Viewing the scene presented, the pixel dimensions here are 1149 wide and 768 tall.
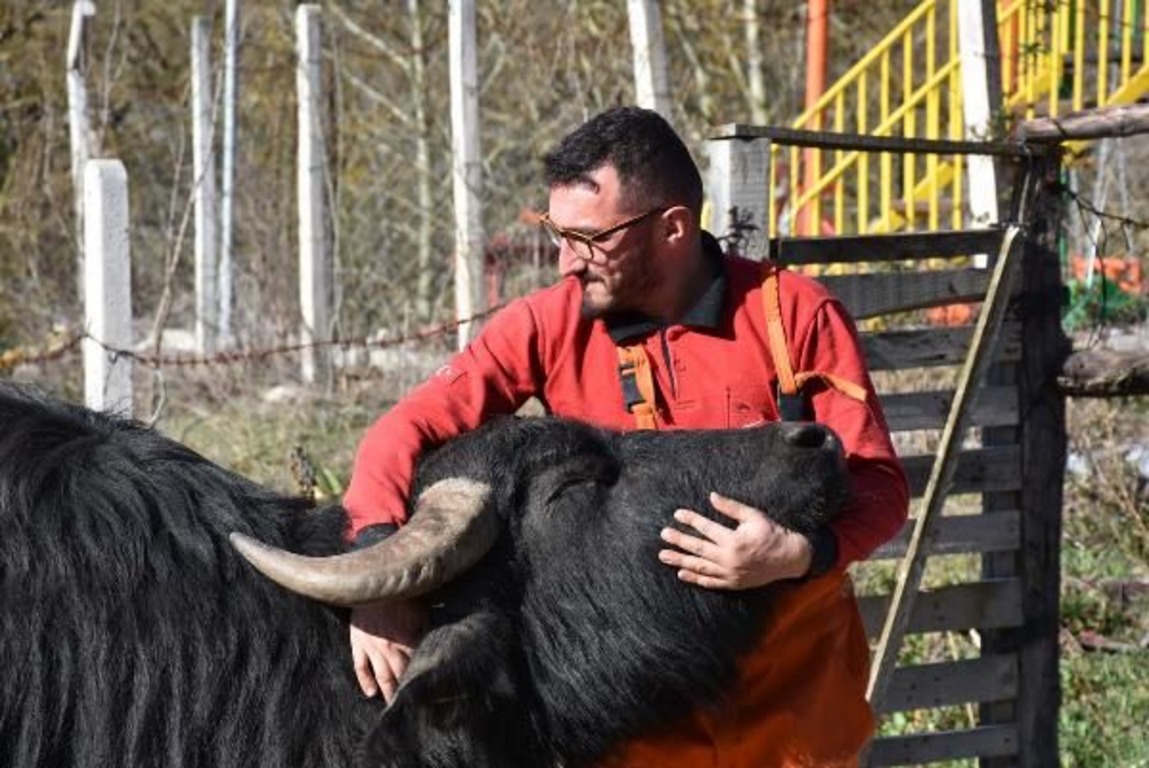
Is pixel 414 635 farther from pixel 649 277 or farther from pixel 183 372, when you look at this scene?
pixel 183 372

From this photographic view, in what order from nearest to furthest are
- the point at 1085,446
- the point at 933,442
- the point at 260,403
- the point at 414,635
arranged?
the point at 414,635
the point at 933,442
the point at 1085,446
the point at 260,403

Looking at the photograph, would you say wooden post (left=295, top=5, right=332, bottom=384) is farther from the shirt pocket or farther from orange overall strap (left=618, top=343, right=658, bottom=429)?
the shirt pocket


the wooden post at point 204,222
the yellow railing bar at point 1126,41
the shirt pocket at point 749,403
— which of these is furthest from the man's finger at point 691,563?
the yellow railing bar at point 1126,41

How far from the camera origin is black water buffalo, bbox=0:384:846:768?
4.11 m

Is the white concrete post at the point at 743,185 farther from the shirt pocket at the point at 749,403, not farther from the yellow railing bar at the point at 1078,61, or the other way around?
the yellow railing bar at the point at 1078,61

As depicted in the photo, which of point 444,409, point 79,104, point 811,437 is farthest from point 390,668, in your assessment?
point 79,104

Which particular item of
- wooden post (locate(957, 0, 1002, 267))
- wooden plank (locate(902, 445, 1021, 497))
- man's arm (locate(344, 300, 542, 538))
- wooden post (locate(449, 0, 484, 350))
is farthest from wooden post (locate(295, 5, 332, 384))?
man's arm (locate(344, 300, 542, 538))

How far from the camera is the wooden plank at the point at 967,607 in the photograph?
22.1 feet

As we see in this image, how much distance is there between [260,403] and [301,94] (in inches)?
78.8

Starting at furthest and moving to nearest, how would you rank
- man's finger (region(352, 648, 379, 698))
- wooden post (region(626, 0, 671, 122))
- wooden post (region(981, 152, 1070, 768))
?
wooden post (region(626, 0, 671, 122)) < wooden post (region(981, 152, 1070, 768)) < man's finger (region(352, 648, 379, 698))

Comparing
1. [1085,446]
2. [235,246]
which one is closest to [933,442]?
[1085,446]

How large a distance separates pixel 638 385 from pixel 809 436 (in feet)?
1.93

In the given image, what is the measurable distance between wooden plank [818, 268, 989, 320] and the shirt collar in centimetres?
160

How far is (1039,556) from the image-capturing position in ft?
22.6
